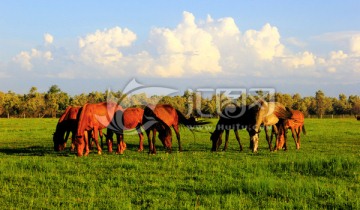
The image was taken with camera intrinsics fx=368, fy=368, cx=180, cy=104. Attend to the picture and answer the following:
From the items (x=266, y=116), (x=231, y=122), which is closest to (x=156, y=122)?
(x=231, y=122)

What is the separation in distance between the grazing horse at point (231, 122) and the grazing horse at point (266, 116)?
0.34m

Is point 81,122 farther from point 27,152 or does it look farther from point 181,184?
point 181,184

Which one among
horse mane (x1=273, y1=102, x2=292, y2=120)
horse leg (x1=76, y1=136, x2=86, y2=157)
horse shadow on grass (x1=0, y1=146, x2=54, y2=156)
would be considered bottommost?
horse shadow on grass (x1=0, y1=146, x2=54, y2=156)

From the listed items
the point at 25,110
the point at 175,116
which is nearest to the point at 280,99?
the point at 25,110

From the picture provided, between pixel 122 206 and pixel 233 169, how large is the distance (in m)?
4.94

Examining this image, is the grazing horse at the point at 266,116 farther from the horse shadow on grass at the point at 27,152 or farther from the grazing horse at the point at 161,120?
the horse shadow on grass at the point at 27,152

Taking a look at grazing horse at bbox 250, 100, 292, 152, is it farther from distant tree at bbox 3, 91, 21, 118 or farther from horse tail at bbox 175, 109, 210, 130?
distant tree at bbox 3, 91, 21, 118

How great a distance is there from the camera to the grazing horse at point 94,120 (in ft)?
50.6

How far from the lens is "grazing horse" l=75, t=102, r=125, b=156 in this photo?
1542cm

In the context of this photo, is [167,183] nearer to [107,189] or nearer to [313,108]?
[107,189]

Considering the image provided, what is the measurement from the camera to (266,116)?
56.5 ft

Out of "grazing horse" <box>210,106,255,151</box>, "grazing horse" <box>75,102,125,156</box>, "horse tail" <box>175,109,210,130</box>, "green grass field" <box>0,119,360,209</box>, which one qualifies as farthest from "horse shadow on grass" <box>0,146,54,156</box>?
"grazing horse" <box>210,106,255,151</box>

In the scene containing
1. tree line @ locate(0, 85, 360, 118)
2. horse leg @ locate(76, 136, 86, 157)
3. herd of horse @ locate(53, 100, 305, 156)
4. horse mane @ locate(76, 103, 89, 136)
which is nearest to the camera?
horse leg @ locate(76, 136, 86, 157)

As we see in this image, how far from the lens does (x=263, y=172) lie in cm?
1098
